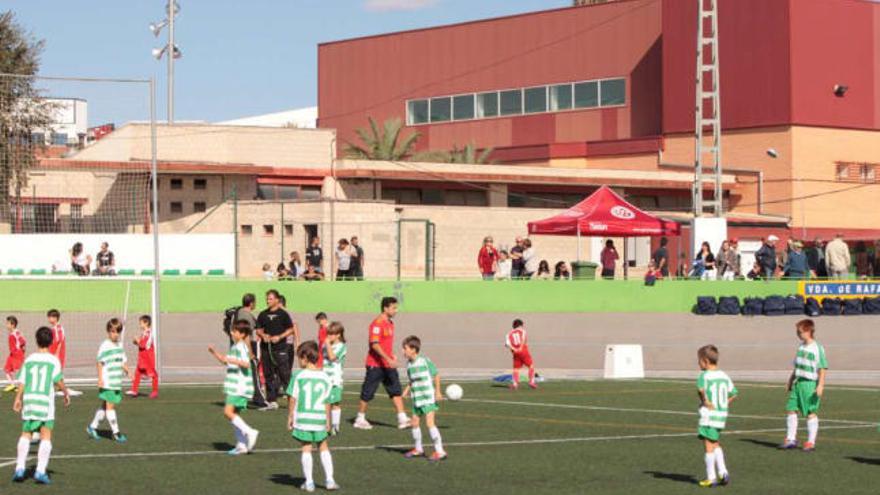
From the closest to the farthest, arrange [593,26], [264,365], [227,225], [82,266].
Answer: [264,365] → [82,266] → [227,225] → [593,26]

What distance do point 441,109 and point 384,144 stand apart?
23.7 ft

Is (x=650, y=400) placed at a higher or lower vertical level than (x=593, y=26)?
lower

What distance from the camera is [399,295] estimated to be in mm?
39094

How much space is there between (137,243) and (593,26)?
117ft

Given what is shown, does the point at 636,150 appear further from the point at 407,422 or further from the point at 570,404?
the point at 407,422

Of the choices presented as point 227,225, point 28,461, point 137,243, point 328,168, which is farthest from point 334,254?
point 28,461

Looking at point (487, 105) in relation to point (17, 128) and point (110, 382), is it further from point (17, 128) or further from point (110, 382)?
point (110, 382)

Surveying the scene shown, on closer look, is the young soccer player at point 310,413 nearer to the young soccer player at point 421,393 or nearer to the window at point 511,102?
the young soccer player at point 421,393

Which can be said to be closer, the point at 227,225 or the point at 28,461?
the point at 28,461

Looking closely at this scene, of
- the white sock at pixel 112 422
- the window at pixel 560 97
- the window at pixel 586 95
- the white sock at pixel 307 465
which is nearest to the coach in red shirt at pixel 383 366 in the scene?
the white sock at pixel 112 422

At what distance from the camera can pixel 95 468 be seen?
656 inches

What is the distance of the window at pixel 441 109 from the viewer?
7869 cm

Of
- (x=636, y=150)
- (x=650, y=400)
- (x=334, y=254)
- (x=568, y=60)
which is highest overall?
(x=568, y=60)

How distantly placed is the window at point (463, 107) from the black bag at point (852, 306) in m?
39.9
